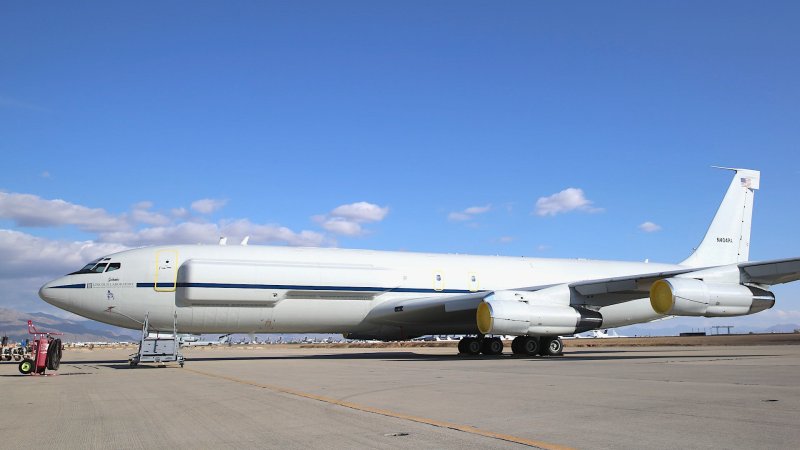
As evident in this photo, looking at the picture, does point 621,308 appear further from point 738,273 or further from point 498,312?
point 498,312

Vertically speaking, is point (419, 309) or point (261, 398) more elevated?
point (419, 309)

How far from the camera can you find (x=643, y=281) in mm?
24047

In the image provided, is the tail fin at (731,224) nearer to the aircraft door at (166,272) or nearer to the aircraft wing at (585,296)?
the aircraft wing at (585,296)

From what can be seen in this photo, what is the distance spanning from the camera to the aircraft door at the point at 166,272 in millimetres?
23719

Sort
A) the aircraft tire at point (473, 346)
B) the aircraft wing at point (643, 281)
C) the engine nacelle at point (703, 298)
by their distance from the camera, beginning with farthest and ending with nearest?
the aircraft tire at point (473, 346)
the aircraft wing at point (643, 281)
the engine nacelle at point (703, 298)

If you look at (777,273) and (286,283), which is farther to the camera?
(286,283)

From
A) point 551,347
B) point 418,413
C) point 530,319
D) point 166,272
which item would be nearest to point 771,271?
point 551,347

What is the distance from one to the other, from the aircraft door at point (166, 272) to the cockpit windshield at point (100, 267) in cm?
147

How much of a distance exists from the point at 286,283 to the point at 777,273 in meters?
17.5

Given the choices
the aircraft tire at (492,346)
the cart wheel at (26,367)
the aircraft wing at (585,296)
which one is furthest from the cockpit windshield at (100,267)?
the aircraft tire at (492,346)

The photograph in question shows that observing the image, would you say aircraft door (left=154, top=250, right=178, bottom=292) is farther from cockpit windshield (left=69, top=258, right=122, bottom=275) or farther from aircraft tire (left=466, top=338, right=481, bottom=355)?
aircraft tire (left=466, top=338, right=481, bottom=355)

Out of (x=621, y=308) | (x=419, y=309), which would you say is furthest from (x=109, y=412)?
(x=621, y=308)

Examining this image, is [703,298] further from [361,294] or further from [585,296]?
[361,294]

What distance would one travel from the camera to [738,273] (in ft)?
78.8
